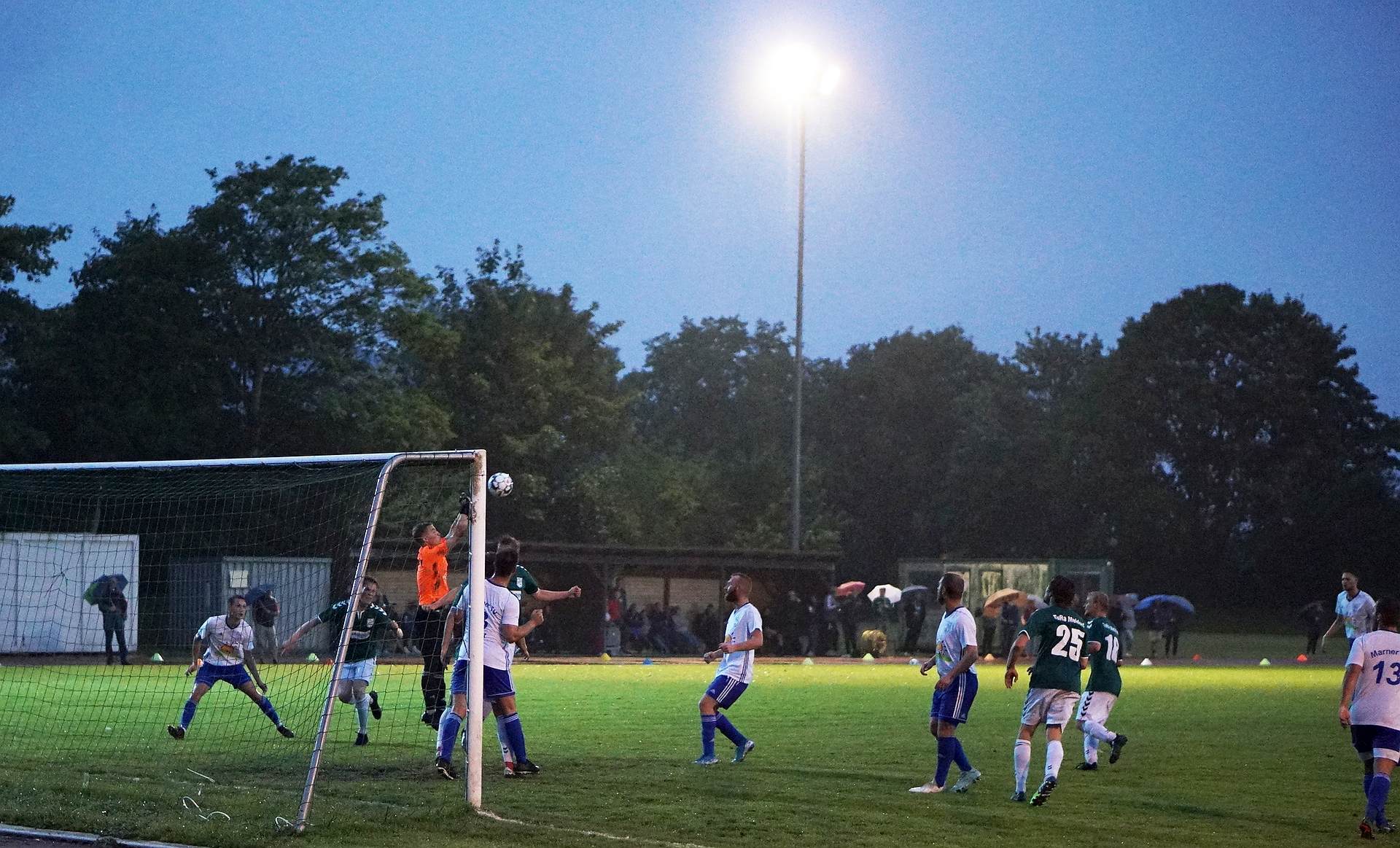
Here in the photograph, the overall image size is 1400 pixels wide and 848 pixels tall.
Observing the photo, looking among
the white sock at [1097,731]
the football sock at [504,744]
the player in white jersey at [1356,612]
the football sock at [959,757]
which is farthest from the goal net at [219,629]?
the player in white jersey at [1356,612]

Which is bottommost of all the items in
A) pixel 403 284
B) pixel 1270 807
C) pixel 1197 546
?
pixel 1270 807

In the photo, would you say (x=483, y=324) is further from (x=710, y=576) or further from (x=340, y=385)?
(x=710, y=576)

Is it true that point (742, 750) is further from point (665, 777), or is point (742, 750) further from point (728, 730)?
point (665, 777)

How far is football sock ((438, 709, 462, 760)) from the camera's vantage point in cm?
1276

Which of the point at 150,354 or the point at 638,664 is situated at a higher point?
the point at 150,354

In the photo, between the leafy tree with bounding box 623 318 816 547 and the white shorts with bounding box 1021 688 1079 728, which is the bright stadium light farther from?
the leafy tree with bounding box 623 318 816 547

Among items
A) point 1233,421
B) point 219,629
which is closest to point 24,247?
point 219,629

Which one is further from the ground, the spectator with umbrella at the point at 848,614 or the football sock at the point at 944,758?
the spectator with umbrella at the point at 848,614

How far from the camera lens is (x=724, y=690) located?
14.4 meters

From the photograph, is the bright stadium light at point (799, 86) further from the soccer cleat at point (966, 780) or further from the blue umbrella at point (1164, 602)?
the soccer cleat at point (966, 780)

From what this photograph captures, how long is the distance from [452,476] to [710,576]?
931cm

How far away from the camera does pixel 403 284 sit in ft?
170

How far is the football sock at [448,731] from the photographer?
12.8 metres

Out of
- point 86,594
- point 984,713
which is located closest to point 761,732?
point 984,713
